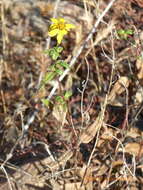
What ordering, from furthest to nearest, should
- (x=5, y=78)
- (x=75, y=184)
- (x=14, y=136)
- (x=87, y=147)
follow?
(x=5, y=78) → (x=14, y=136) → (x=87, y=147) → (x=75, y=184)

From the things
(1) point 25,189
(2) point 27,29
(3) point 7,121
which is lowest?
(1) point 25,189

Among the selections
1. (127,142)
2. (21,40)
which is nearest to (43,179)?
(127,142)

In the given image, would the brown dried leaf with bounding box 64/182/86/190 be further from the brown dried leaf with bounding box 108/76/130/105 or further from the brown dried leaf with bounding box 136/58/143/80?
the brown dried leaf with bounding box 136/58/143/80

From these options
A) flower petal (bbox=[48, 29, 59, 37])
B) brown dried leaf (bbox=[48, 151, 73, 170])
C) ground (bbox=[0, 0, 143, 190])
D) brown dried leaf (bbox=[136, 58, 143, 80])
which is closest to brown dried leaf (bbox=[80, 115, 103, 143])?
ground (bbox=[0, 0, 143, 190])

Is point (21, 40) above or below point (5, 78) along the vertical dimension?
above

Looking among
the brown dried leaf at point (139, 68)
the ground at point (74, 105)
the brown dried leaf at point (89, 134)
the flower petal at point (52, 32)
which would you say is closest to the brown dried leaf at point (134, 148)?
the ground at point (74, 105)

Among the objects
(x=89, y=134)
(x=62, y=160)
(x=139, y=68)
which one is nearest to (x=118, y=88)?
(x=139, y=68)

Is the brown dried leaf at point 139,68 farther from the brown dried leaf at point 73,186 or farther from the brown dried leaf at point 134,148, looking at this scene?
the brown dried leaf at point 73,186

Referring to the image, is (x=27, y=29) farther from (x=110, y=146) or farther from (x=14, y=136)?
(x=110, y=146)
